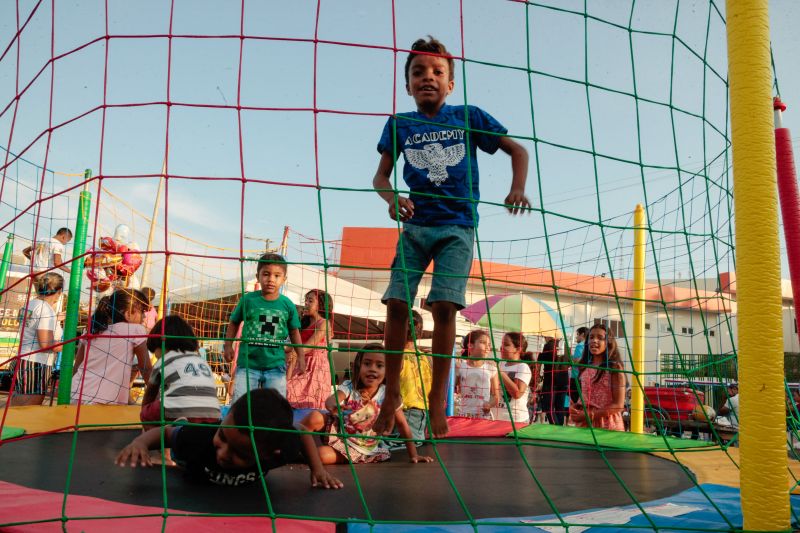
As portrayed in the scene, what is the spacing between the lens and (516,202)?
2023 millimetres

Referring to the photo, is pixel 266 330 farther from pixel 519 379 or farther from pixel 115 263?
pixel 115 263

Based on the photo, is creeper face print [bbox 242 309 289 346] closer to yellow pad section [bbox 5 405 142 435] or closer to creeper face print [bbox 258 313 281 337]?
creeper face print [bbox 258 313 281 337]

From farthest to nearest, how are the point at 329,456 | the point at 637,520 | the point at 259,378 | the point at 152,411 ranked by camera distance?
the point at 259,378
the point at 152,411
the point at 329,456
the point at 637,520

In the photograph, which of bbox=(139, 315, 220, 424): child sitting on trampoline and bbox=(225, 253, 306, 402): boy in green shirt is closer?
bbox=(139, 315, 220, 424): child sitting on trampoline

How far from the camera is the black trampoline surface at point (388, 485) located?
5.58 feet

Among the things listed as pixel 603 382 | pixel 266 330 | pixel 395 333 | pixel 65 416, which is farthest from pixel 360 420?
pixel 603 382

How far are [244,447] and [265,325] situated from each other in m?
1.35

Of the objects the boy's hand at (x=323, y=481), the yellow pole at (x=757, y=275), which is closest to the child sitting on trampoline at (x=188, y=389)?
the boy's hand at (x=323, y=481)

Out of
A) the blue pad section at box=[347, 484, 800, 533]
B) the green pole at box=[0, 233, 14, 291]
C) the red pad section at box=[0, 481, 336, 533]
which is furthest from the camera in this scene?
the green pole at box=[0, 233, 14, 291]

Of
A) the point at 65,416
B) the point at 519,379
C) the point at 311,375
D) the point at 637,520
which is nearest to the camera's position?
the point at 637,520

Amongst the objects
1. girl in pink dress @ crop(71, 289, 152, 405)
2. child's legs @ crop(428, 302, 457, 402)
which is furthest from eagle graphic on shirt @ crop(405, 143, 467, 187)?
girl in pink dress @ crop(71, 289, 152, 405)

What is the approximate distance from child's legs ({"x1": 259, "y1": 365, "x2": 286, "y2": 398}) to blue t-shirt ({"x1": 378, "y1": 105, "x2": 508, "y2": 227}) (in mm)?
1396

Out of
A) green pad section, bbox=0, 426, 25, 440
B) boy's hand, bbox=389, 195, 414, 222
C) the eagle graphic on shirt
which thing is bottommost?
green pad section, bbox=0, 426, 25, 440

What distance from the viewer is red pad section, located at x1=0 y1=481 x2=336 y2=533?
136 centimetres
